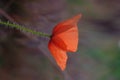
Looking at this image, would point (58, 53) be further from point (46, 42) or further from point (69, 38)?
point (46, 42)

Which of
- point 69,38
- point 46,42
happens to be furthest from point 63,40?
point 46,42

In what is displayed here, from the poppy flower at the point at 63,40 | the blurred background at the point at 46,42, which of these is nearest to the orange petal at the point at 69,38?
the poppy flower at the point at 63,40

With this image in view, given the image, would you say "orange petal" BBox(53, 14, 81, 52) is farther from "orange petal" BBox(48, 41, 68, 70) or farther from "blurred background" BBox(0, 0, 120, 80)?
"blurred background" BBox(0, 0, 120, 80)

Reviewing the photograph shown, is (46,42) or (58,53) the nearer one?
(58,53)

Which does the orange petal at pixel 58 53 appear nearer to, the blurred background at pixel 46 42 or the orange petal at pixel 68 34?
the orange petal at pixel 68 34

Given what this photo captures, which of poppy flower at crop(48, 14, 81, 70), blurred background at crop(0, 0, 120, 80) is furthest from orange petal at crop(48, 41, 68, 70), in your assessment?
blurred background at crop(0, 0, 120, 80)

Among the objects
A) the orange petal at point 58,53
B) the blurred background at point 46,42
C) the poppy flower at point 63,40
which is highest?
the poppy flower at point 63,40

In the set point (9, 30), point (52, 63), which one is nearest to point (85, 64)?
point (52, 63)

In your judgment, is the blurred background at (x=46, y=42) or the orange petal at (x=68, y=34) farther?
the blurred background at (x=46, y=42)

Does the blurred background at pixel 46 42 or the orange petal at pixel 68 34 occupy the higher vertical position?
the orange petal at pixel 68 34
